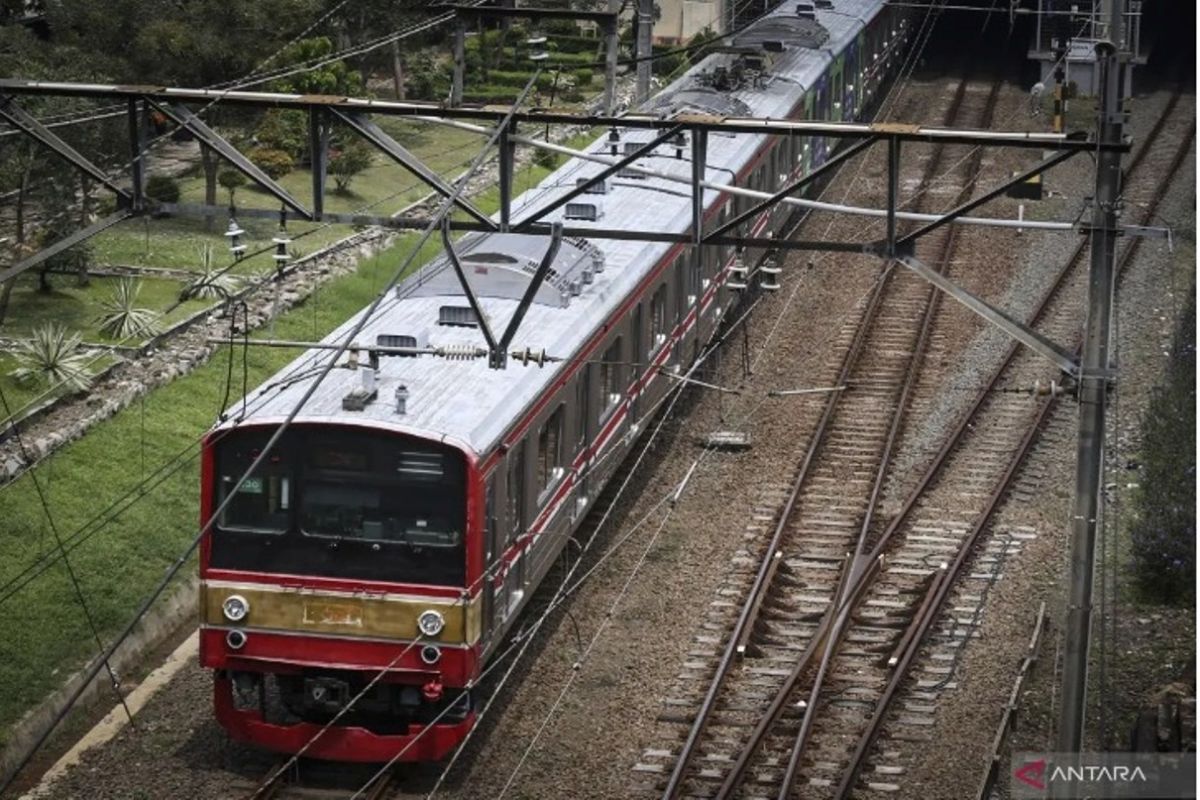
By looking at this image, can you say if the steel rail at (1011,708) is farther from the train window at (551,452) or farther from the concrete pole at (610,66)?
the concrete pole at (610,66)

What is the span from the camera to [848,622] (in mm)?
17703

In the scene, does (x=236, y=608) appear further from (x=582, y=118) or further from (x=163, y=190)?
(x=163, y=190)

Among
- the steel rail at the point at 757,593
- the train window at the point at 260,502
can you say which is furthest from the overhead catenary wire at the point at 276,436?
the steel rail at the point at 757,593

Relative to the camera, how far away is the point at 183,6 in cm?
3094

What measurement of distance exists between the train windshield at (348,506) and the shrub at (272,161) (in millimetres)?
16574

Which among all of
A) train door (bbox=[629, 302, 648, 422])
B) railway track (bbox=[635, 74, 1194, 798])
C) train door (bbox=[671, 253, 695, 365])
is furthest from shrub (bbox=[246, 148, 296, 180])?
train door (bbox=[629, 302, 648, 422])

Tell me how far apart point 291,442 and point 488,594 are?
5.50 feet

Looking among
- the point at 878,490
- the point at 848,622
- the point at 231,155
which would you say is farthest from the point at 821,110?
the point at 231,155

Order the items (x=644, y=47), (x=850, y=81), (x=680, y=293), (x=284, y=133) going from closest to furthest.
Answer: (x=680, y=293) < (x=644, y=47) < (x=284, y=133) < (x=850, y=81)

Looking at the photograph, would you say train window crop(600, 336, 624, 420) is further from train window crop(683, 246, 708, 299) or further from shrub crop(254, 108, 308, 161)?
shrub crop(254, 108, 308, 161)

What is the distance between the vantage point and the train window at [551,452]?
16266 mm

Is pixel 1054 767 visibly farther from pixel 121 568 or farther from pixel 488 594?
pixel 121 568

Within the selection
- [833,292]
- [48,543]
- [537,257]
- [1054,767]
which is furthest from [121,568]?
[833,292]

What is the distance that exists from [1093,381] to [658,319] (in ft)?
27.3
